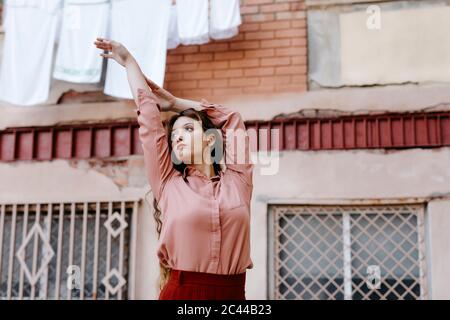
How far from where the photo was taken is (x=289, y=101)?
6195 mm

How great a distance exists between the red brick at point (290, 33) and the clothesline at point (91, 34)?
459mm

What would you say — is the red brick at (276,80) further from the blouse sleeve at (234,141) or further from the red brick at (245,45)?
the blouse sleeve at (234,141)

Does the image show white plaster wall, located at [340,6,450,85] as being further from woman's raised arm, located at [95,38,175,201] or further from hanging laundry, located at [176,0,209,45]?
woman's raised arm, located at [95,38,175,201]

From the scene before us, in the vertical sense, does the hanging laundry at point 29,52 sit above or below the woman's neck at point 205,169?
above

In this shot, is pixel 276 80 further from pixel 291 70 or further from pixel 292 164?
pixel 292 164

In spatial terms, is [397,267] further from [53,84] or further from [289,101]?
[53,84]

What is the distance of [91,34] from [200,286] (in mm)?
3885

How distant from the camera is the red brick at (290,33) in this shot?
248 inches

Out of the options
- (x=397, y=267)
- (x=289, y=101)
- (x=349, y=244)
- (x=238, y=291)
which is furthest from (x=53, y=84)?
(x=238, y=291)

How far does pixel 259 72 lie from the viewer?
20.7 feet

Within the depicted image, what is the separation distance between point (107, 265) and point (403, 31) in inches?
136

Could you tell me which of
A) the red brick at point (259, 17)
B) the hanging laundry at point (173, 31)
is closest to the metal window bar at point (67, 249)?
the hanging laundry at point (173, 31)

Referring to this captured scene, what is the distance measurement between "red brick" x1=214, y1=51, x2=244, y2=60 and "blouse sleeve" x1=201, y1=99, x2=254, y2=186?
9.89 ft

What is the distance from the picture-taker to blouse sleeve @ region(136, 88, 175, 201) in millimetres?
3141
